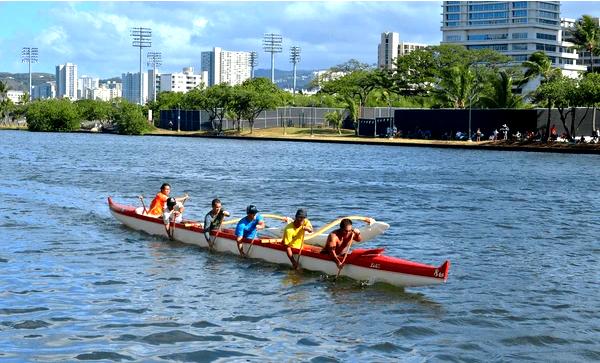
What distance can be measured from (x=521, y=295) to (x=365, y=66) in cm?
14774

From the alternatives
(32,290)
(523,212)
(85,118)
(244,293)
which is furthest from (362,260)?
(85,118)

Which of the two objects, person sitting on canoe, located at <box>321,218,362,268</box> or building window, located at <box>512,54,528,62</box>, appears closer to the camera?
person sitting on canoe, located at <box>321,218,362,268</box>

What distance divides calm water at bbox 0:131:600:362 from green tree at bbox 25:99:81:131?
4319 inches

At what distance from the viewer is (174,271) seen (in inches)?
864

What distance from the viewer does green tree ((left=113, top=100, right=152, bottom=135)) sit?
13488 cm

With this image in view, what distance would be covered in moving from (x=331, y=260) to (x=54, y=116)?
13646 centimetres

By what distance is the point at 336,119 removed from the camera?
381 ft

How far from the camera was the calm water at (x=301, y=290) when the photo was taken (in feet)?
50.5

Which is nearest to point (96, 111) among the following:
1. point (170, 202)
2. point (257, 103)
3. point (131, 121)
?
point (131, 121)

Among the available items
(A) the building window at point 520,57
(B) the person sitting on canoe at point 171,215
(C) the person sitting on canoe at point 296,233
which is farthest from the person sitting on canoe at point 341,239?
(A) the building window at point 520,57

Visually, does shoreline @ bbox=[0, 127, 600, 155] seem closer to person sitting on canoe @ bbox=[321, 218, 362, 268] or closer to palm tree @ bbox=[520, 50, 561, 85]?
palm tree @ bbox=[520, 50, 561, 85]

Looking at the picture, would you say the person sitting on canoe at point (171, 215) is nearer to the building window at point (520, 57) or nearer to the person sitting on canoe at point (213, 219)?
the person sitting on canoe at point (213, 219)

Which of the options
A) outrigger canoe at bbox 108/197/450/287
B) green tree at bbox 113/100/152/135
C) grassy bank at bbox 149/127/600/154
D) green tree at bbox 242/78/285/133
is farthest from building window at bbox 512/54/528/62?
outrigger canoe at bbox 108/197/450/287

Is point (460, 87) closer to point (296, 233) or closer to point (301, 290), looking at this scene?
point (296, 233)
